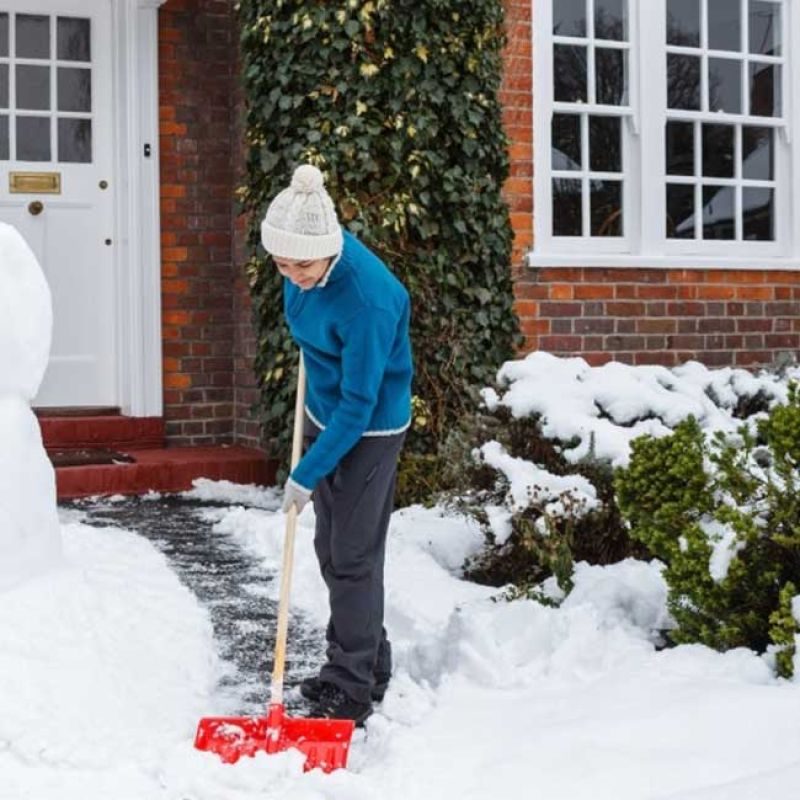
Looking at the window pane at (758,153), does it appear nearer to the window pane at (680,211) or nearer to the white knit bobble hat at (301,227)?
the window pane at (680,211)

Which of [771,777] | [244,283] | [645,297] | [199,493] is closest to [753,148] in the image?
[645,297]

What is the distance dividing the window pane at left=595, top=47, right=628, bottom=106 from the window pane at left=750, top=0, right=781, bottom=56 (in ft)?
3.76

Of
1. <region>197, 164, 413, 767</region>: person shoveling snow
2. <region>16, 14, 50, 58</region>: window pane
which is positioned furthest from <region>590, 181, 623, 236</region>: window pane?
<region>197, 164, 413, 767</region>: person shoveling snow

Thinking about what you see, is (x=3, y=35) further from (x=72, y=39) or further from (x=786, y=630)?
(x=786, y=630)

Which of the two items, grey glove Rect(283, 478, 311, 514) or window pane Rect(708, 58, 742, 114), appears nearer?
grey glove Rect(283, 478, 311, 514)

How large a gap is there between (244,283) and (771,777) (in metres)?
6.29

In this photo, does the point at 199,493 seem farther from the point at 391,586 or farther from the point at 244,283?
the point at 391,586

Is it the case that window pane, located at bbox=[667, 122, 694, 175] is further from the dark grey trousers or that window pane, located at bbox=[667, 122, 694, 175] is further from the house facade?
the dark grey trousers

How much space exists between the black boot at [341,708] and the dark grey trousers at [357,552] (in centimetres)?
2

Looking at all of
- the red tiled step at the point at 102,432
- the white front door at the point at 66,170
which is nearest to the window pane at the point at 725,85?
the white front door at the point at 66,170

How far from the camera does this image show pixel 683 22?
364 inches

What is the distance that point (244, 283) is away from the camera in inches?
355

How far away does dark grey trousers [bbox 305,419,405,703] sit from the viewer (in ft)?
13.5

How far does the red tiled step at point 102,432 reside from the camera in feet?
28.3
